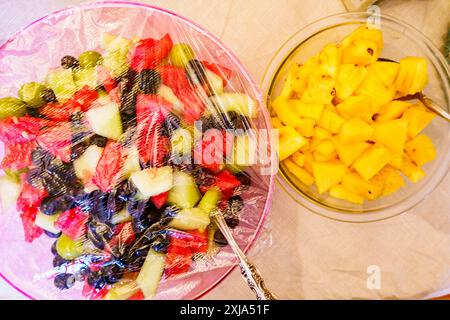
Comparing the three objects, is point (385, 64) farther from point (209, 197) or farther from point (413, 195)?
point (209, 197)

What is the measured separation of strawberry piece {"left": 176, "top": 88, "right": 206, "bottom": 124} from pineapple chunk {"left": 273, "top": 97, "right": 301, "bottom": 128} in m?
0.16

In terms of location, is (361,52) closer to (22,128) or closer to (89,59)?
(89,59)

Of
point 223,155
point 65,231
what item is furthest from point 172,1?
point 65,231

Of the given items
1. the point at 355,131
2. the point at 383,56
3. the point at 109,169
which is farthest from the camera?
the point at 383,56

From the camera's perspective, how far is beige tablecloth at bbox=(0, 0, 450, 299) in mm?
890

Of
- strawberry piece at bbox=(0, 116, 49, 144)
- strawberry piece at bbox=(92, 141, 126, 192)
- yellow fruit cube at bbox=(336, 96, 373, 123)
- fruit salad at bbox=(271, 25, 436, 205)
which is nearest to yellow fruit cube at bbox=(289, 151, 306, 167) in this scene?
fruit salad at bbox=(271, 25, 436, 205)

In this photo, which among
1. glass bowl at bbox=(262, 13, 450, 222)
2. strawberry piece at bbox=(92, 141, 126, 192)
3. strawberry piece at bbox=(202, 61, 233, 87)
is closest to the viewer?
strawberry piece at bbox=(92, 141, 126, 192)

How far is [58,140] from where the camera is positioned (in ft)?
2.12

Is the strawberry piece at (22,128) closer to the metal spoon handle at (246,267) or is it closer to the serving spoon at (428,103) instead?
the metal spoon handle at (246,267)

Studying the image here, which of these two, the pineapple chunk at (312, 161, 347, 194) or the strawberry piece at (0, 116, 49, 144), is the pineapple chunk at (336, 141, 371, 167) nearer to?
the pineapple chunk at (312, 161, 347, 194)

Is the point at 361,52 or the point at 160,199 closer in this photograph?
the point at 160,199

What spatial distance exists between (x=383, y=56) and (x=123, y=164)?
21.7 inches

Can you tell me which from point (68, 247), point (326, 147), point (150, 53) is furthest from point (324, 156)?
point (68, 247)

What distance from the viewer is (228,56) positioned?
2.55 ft
